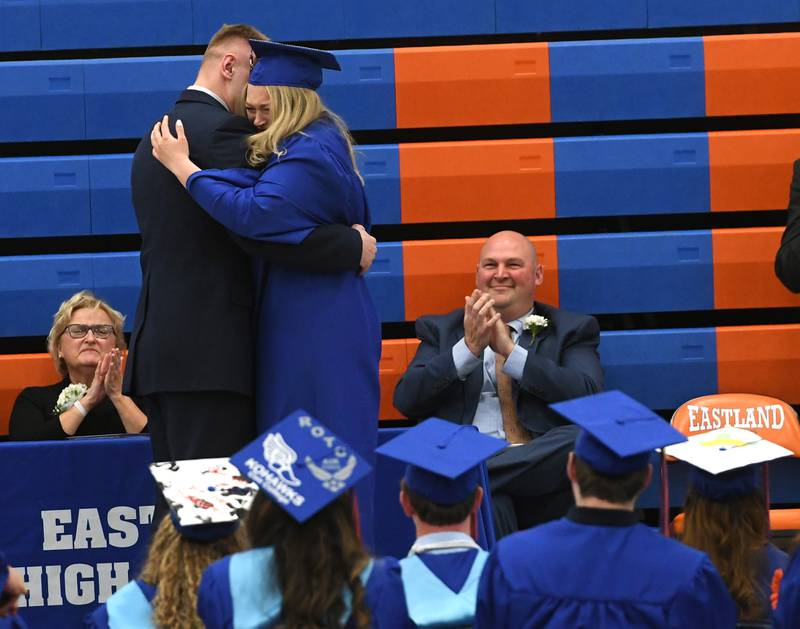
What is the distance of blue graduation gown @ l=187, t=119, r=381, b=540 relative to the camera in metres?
3.82

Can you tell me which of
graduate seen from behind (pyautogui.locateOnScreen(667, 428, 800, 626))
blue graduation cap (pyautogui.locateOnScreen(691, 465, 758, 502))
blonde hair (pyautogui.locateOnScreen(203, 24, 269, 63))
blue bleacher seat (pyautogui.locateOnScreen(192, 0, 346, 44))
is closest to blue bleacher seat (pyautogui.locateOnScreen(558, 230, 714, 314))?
blue bleacher seat (pyautogui.locateOnScreen(192, 0, 346, 44))

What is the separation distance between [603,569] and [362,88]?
353cm

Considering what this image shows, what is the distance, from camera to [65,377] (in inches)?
218

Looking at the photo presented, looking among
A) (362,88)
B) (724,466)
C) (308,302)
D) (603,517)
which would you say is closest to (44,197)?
(362,88)

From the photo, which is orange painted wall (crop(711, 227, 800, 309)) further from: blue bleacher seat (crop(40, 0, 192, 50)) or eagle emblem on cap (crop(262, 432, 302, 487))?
eagle emblem on cap (crop(262, 432, 302, 487))

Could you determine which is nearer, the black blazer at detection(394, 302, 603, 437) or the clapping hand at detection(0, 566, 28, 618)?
the clapping hand at detection(0, 566, 28, 618)

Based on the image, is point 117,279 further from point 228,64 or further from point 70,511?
point 228,64

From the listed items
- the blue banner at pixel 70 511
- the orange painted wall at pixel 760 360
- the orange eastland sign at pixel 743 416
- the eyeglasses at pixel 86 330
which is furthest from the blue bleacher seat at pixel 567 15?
the blue banner at pixel 70 511

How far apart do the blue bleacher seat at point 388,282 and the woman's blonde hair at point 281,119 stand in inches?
72.2

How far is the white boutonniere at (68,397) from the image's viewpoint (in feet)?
17.3

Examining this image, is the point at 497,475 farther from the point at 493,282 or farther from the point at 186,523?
the point at 186,523

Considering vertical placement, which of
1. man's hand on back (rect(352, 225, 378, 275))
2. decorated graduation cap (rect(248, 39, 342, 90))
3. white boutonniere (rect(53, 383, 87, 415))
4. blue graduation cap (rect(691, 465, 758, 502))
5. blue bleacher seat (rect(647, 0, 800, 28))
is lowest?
blue graduation cap (rect(691, 465, 758, 502))

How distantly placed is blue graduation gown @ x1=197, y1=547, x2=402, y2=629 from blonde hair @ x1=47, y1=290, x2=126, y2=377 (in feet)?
9.70

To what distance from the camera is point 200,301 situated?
3.94m
